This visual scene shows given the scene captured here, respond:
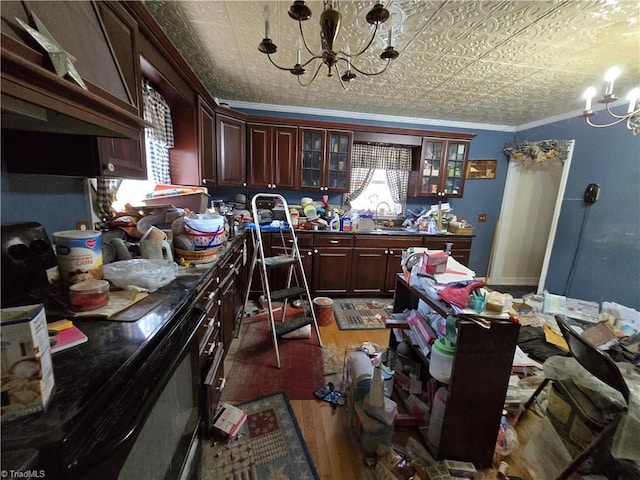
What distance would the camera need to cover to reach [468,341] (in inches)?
43.8

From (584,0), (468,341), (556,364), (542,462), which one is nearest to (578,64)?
(584,0)

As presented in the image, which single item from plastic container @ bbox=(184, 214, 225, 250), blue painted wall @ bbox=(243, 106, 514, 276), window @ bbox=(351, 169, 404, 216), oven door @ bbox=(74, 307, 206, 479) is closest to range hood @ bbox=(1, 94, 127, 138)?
plastic container @ bbox=(184, 214, 225, 250)

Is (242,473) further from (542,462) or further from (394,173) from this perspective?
(394,173)

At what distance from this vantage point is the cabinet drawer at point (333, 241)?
3.04m

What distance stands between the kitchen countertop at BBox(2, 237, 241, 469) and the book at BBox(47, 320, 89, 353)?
0.05 feet

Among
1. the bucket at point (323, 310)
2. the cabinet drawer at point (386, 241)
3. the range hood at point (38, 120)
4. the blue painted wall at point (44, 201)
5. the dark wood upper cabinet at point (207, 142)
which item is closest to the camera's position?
A: the range hood at point (38, 120)

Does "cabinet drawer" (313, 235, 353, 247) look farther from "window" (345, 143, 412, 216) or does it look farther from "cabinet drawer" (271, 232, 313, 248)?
"window" (345, 143, 412, 216)

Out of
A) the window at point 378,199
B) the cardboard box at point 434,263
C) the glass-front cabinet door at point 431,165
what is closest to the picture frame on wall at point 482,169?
the glass-front cabinet door at point 431,165

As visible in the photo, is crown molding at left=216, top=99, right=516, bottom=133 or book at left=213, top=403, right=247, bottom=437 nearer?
book at left=213, top=403, right=247, bottom=437

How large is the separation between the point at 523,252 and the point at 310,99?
4118 millimetres

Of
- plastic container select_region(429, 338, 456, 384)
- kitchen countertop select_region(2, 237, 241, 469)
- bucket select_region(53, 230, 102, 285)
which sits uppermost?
bucket select_region(53, 230, 102, 285)

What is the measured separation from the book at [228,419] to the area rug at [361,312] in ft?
4.22

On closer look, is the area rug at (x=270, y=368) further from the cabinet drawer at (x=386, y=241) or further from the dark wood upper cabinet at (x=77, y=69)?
the dark wood upper cabinet at (x=77, y=69)

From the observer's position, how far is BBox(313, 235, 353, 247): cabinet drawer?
3035 millimetres
